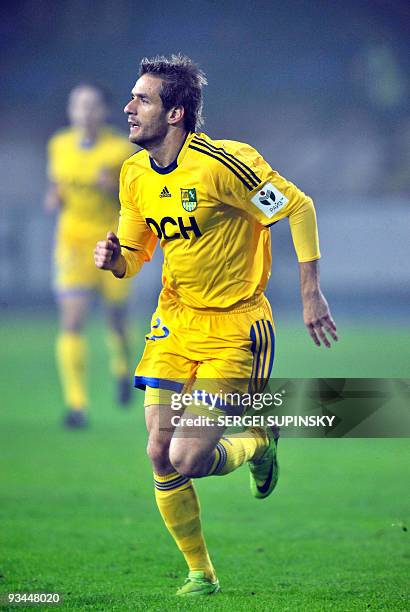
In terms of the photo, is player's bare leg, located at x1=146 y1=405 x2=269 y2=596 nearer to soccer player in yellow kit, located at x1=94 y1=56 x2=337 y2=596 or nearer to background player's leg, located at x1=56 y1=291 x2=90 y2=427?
soccer player in yellow kit, located at x1=94 y1=56 x2=337 y2=596

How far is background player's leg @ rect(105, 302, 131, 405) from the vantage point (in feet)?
30.8

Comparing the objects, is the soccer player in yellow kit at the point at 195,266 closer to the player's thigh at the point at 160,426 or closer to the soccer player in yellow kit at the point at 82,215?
the player's thigh at the point at 160,426

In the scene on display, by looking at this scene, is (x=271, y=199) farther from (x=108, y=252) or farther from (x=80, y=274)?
(x=80, y=274)

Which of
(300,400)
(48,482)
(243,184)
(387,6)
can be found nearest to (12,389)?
(48,482)

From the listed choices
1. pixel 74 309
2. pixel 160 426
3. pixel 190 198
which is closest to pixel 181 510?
pixel 160 426

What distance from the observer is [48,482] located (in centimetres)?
660

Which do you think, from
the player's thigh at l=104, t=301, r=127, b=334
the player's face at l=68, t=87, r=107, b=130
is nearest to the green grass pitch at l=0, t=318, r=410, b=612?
the player's thigh at l=104, t=301, r=127, b=334

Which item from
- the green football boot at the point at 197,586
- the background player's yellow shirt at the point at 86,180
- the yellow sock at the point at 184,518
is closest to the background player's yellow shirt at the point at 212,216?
the yellow sock at the point at 184,518

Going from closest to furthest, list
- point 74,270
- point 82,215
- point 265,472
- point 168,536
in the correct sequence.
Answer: point 265,472 < point 168,536 < point 74,270 < point 82,215

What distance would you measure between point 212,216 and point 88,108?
16.3 ft

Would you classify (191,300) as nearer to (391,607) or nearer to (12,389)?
(391,607)

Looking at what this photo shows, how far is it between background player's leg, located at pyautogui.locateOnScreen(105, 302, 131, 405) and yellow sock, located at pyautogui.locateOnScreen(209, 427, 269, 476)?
4.84 meters

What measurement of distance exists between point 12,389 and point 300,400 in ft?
19.6

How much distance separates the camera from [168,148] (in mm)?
4223
